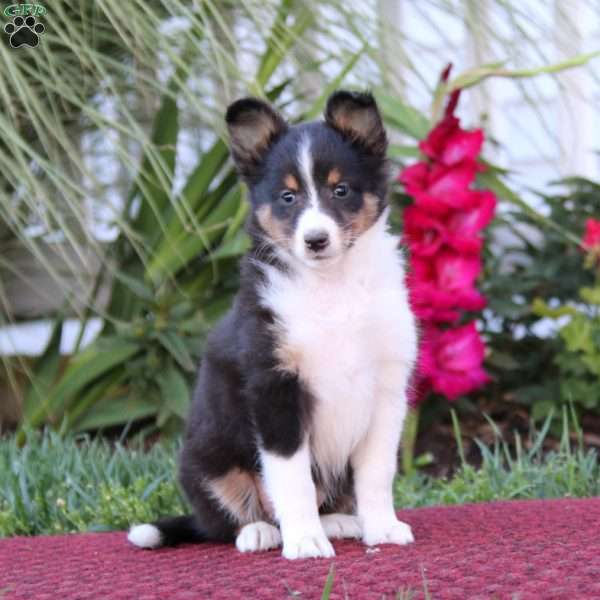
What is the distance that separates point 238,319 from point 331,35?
150 cm

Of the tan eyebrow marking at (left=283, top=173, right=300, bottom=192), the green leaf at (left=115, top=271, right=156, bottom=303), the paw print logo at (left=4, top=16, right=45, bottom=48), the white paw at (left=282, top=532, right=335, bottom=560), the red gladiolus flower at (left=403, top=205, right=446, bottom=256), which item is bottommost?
the white paw at (left=282, top=532, right=335, bottom=560)

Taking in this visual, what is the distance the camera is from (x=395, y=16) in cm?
475

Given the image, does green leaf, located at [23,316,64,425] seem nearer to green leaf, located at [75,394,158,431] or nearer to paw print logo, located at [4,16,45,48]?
green leaf, located at [75,394,158,431]

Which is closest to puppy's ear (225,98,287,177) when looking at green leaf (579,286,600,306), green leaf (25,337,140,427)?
green leaf (25,337,140,427)

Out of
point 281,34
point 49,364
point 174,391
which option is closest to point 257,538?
point 174,391

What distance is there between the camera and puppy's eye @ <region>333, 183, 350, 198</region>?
2150mm

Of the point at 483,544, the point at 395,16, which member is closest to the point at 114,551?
the point at 483,544

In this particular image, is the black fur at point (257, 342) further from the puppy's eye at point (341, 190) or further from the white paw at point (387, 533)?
the white paw at point (387, 533)

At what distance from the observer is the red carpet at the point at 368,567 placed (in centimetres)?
164

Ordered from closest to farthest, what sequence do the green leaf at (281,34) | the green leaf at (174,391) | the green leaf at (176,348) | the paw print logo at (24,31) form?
1. the paw print logo at (24,31)
2. the green leaf at (281,34)
3. the green leaf at (176,348)
4. the green leaf at (174,391)

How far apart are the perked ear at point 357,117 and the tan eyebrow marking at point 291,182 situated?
0.16 meters

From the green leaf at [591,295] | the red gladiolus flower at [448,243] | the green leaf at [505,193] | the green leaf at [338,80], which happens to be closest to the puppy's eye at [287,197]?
the green leaf at [338,80]

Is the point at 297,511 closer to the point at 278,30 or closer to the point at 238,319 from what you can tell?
the point at 238,319

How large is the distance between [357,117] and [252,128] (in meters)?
0.22
